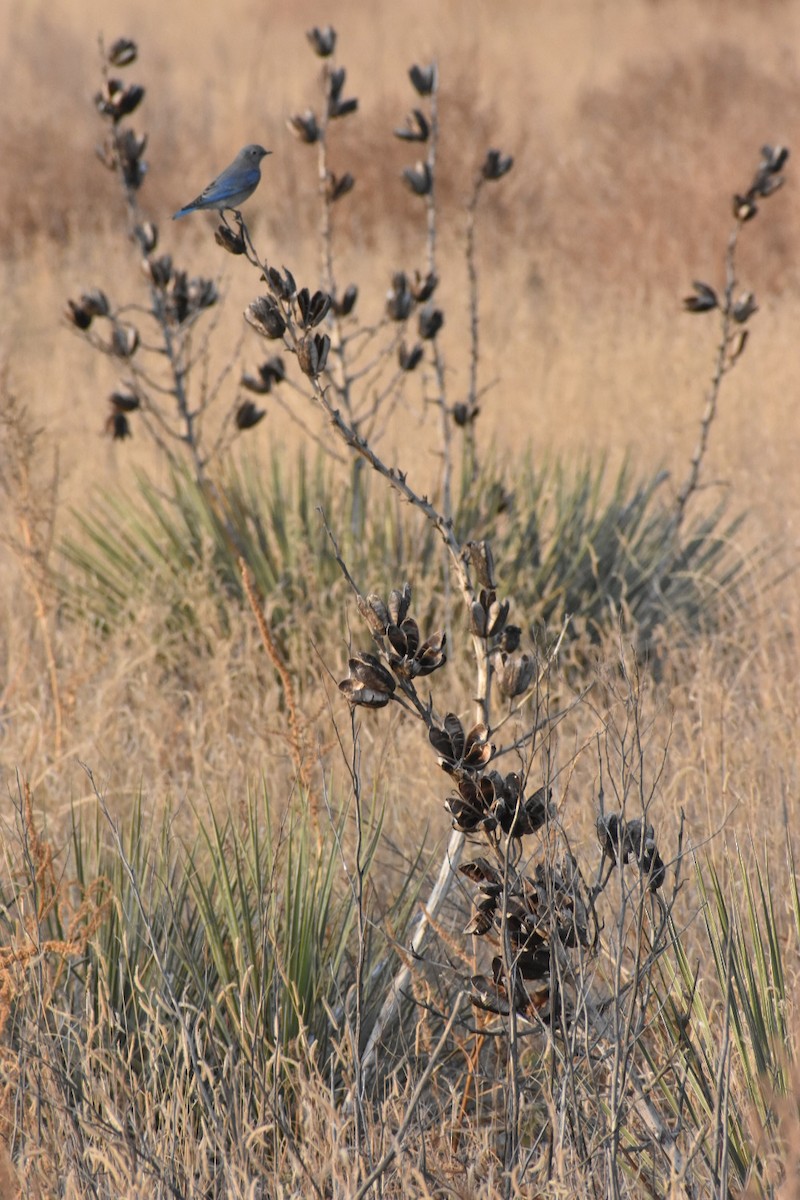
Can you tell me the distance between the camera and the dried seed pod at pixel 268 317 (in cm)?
195

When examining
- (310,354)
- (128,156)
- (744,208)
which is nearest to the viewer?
(310,354)

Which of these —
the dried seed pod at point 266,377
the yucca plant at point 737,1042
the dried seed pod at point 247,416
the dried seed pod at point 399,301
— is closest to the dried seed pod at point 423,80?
the dried seed pod at point 399,301

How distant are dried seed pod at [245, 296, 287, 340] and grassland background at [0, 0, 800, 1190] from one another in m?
0.82

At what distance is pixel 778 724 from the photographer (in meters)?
3.36

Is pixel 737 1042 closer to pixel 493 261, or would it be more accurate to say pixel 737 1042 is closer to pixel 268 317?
pixel 268 317

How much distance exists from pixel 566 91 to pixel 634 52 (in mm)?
1398

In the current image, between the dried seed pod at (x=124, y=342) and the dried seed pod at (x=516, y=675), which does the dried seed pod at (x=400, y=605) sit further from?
the dried seed pod at (x=124, y=342)

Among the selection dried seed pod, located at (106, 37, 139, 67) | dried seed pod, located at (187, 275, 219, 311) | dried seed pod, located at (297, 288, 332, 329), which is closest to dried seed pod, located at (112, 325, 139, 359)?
dried seed pod, located at (187, 275, 219, 311)

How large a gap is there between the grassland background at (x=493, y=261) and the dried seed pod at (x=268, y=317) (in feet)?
2.68

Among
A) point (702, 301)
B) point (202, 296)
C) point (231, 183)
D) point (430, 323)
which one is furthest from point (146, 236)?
point (702, 301)

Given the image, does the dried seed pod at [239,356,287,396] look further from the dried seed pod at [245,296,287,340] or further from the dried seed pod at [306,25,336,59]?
the dried seed pod at [245,296,287,340]

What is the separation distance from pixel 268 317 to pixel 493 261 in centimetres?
1016

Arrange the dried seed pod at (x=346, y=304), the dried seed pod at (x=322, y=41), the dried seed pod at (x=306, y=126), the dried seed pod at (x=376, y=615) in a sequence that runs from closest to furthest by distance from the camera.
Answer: the dried seed pod at (x=376, y=615)
the dried seed pod at (x=346, y=304)
the dried seed pod at (x=306, y=126)
the dried seed pod at (x=322, y=41)

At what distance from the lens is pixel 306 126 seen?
4.20m
